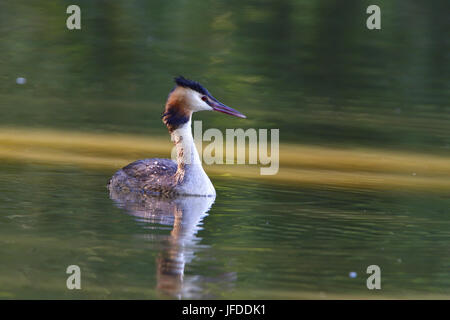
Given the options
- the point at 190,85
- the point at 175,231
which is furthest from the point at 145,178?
the point at 175,231

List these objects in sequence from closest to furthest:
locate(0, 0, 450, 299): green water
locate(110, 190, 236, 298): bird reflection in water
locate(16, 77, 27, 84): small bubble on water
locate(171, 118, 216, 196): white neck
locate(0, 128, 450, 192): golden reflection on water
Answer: locate(110, 190, 236, 298): bird reflection in water, locate(0, 0, 450, 299): green water, locate(171, 118, 216, 196): white neck, locate(0, 128, 450, 192): golden reflection on water, locate(16, 77, 27, 84): small bubble on water

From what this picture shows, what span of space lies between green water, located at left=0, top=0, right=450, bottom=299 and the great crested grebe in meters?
0.42

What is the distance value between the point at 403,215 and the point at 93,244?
4.02m

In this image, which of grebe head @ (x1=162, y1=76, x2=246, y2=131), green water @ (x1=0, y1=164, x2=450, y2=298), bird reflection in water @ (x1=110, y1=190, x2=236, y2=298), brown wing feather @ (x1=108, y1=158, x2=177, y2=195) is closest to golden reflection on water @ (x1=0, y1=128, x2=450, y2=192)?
green water @ (x1=0, y1=164, x2=450, y2=298)

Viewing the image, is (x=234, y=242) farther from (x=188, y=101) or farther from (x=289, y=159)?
(x=289, y=159)

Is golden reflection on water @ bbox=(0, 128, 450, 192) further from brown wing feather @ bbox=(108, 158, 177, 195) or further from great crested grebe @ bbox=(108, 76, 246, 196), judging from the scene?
great crested grebe @ bbox=(108, 76, 246, 196)

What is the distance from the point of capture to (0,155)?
15148 mm

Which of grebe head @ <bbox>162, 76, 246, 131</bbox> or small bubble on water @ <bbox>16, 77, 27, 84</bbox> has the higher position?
small bubble on water @ <bbox>16, 77, 27, 84</bbox>

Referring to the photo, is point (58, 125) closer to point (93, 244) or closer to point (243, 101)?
point (243, 101)

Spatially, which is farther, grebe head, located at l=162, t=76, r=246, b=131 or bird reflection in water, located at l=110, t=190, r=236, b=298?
grebe head, located at l=162, t=76, r=246, b=131

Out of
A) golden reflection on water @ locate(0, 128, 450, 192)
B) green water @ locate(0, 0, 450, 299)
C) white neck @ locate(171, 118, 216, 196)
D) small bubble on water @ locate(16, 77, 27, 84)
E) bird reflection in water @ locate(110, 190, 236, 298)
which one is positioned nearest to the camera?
bird reflection in water @ locate(110, 190, 236, 298)

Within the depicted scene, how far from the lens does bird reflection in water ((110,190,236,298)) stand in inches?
373

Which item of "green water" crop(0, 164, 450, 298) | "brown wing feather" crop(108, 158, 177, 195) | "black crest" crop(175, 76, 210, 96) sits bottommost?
"green water" crop(0, 164, 450, 298)

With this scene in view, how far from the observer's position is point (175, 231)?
1148cm
